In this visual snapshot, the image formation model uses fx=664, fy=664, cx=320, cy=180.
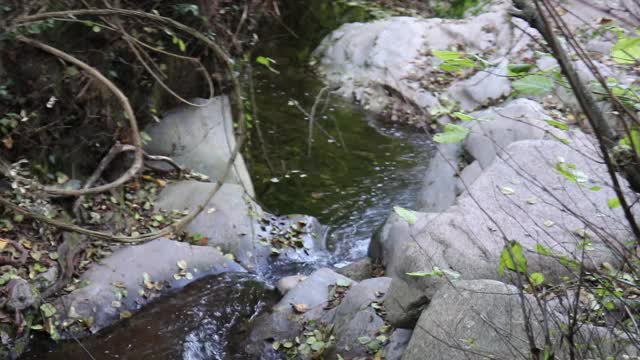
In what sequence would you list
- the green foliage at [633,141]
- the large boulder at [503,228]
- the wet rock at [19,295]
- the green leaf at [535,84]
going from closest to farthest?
the green foliage at [633,141] < the green leaf at [535,84] < the large boulder at [503,228] < the wet rock at [19,295]

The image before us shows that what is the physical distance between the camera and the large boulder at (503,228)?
4.02 metres

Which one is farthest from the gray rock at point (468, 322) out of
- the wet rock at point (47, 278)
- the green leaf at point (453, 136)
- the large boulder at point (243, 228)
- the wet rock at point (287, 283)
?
the wet rock at point (47, 278)

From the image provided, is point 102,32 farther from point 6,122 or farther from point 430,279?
point 430,279

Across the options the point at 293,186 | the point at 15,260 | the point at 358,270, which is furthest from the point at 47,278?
the point at 293,186

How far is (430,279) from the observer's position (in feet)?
13.2

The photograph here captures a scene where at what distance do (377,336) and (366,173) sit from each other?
3823 mm

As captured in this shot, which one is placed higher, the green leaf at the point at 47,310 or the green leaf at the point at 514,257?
the green leaf at the point at 514,257

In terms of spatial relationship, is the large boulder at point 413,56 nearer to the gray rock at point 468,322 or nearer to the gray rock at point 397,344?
the gray rock at point 397,344

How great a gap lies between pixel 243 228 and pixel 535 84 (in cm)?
444

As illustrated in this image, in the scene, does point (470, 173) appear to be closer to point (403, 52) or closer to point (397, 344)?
point (397, 344)

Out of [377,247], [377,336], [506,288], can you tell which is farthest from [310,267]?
[506,288]

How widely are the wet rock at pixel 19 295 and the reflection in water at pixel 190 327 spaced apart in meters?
0.33

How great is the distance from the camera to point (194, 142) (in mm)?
6848

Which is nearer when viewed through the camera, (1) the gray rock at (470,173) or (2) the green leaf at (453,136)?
(2) the green leaf at (453,136)
